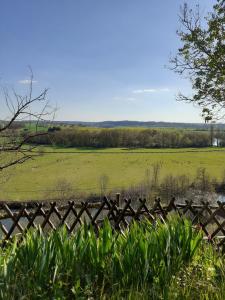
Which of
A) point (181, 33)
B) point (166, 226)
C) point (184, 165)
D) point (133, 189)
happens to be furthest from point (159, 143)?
point (166, 226)

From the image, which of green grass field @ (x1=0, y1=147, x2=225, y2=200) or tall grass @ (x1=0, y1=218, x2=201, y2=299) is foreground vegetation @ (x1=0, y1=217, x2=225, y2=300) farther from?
green grass field @ (x1=0, y1=147, x2=225, y2=200)

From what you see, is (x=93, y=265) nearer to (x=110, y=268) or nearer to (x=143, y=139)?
(x=110, y=268)

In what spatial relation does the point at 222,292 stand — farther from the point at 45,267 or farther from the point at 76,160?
the point at 76,160

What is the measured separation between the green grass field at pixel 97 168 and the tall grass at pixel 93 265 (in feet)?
99.0

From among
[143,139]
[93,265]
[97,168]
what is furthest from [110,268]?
[143,139]

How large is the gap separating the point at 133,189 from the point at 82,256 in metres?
32.6

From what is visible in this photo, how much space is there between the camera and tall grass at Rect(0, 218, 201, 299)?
3.37 meters

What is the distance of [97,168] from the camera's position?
52094 mm

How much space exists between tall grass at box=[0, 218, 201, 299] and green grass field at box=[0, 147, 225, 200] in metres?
30.2

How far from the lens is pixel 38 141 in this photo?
763 cm

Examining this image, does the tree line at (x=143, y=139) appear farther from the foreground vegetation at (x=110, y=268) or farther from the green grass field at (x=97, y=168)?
the foreground vegetation at (x=110, y=268)

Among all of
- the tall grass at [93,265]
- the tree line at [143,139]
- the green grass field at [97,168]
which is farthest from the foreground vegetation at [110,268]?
the tree line at [143,139]

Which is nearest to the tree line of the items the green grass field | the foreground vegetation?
the green grass field

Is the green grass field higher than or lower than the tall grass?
lower
